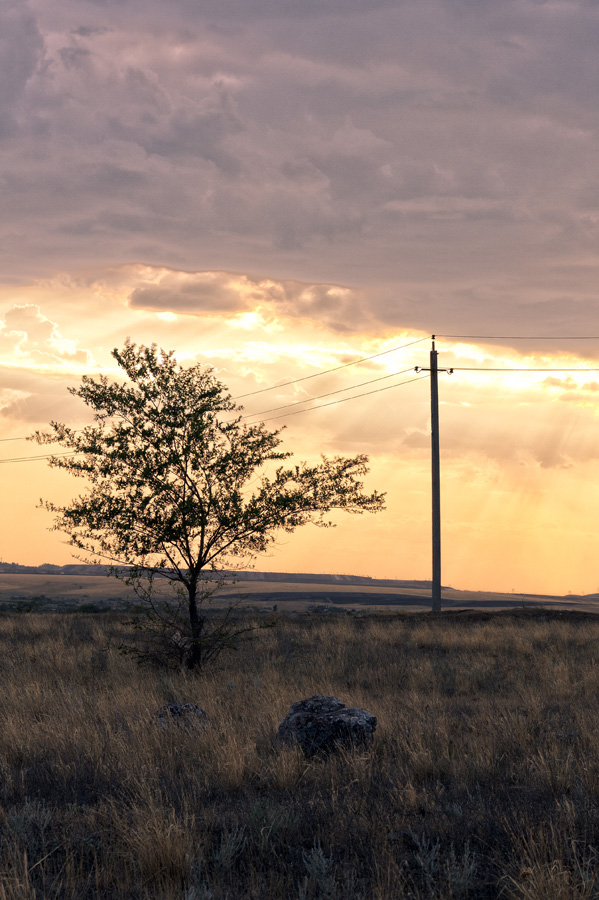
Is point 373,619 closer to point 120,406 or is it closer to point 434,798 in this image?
point 120,406

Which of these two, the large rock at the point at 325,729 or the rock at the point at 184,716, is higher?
the large rock at the point at 325,729

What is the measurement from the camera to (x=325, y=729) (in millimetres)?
8891

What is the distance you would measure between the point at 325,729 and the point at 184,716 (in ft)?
7.37

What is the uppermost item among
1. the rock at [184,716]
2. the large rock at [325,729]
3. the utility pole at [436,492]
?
the utility pole at [436,492]

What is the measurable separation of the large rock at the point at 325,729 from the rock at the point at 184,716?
4.08ft

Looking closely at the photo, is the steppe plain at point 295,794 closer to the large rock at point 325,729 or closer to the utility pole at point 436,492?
the large rock at point 325,729

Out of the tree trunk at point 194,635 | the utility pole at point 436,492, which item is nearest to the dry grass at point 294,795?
the tree trunk at point 194,635

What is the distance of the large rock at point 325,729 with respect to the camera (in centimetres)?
871

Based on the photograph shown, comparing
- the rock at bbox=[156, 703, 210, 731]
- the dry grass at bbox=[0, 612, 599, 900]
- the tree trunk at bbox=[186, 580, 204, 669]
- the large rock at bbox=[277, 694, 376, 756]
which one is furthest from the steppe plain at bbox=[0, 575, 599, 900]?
the tree trunk at bbox=[186, 580, 204, 669]

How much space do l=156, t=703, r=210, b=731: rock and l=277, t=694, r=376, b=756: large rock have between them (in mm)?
1243

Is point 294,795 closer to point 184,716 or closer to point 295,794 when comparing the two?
point 295,794

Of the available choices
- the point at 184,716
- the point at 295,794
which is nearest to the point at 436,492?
the point at 184,716

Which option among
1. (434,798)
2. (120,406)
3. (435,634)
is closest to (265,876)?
(434,798)

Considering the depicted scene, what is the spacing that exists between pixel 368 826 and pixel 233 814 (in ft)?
3.87
